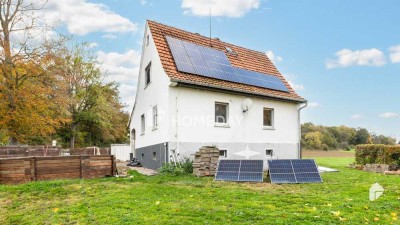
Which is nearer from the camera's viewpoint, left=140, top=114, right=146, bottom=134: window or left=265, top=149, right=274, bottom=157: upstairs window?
left=265, top=149, right=274, bottom=157: upstairs window

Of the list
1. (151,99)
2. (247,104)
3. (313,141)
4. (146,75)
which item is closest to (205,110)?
(247,104)

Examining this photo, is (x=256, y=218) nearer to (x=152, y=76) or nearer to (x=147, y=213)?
(x=147, y=213)

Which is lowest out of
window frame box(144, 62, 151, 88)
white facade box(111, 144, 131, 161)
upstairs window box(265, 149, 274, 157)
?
white facade box(111, 144, 131, 161)

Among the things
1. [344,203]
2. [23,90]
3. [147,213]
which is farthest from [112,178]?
[23,90]

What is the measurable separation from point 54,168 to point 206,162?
5.19 metres

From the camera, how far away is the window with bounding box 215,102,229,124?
46.9 feet

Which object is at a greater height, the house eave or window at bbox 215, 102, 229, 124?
the house eave

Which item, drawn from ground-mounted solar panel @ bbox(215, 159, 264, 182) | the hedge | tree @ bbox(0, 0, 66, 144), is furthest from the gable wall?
the hedge

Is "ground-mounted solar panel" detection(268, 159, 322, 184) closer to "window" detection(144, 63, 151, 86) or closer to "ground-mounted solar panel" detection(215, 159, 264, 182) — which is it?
"ground-mounted solar panel" detection(215, 159, 264, 182)

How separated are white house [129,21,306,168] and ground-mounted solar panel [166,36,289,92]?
0.16 m

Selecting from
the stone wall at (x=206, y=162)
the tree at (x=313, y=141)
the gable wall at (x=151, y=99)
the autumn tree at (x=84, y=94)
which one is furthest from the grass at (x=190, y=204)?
the tree at (x=313, y=141)

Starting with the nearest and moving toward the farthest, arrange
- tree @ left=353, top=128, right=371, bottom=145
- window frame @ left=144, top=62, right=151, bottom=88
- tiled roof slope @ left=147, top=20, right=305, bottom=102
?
tiled roof slope @ left=147, top=20, right=305, bottom=102 → window frame @ left=144, top=62, right=151, bottom=88 → tree @ left=353, top=128, right=371, bottom=145

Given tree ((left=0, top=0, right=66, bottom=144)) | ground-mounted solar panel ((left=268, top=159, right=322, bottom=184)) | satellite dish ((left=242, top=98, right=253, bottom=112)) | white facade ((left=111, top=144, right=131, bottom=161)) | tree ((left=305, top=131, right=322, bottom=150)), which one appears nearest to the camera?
ground-mounted solar panel ((left=268, top=159, right=322, bottom=184))

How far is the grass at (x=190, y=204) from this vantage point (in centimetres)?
520
